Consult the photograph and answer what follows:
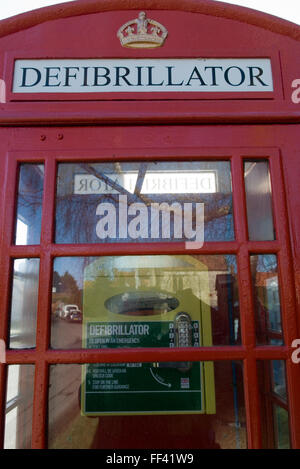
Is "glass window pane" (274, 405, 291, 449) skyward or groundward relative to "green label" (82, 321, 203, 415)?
groundward

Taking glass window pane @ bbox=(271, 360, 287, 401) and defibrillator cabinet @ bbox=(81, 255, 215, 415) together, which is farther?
defibrillator cabinet @ bbox=(81, 255, 215, 415)

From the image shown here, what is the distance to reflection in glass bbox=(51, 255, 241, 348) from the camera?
1.34 metres

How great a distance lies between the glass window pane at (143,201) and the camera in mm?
1378

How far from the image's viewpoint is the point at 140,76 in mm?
1428

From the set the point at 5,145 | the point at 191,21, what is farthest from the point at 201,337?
the point at 191,21

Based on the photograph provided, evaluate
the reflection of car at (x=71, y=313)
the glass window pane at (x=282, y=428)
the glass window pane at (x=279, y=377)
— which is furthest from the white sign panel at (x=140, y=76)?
the glass window pane at (x=282, y=428)

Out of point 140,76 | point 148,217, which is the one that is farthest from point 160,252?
point 140,76

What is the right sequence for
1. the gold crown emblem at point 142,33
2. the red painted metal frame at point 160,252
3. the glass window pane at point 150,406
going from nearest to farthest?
the red painted metal frame at point 160,252 < the glass window pane at point 150,406 < the gold crown emblem at point 142,33

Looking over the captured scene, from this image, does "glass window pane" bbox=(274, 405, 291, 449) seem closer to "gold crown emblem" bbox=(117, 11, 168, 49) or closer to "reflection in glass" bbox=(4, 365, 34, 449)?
"reflection in glass" bbox=(4, 365, 34, 449)

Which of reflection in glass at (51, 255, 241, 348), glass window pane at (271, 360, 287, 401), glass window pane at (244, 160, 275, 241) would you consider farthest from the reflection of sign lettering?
glass window pane at (271, 360, 287, 401)

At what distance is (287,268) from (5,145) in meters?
1.19

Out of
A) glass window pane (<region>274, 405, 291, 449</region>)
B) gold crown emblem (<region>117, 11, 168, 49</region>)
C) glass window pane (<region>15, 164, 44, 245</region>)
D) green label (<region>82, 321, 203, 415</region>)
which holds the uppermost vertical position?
gold crown emblem (<region>117, 11, 168, 49</region>)

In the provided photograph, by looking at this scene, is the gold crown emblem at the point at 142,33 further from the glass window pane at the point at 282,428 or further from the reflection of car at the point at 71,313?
the glass window pane at the point at 282,428

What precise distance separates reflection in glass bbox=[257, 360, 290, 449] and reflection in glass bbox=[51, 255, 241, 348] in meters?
0.15
